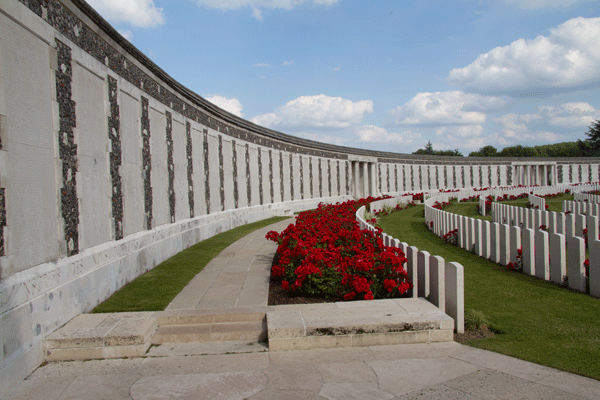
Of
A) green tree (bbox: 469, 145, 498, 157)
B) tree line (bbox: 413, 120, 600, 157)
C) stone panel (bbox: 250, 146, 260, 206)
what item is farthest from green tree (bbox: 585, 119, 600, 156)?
stone panel (bbox: 250, 146, 260, 206)

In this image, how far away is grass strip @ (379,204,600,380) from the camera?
466cm

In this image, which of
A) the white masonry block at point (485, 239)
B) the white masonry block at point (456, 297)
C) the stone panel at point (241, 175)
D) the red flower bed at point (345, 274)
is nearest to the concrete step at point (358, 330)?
the white masonry block at point (456, 297)

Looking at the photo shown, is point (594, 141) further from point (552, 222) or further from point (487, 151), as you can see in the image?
point (552, 222)

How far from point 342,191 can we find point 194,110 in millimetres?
22695

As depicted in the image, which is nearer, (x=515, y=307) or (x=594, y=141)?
(x=515, y=307)

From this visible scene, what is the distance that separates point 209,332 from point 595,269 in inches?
249

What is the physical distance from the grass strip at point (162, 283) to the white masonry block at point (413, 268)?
3.95m

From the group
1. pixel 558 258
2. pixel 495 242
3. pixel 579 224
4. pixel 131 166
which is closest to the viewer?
pixel 558 258

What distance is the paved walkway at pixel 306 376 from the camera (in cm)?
398

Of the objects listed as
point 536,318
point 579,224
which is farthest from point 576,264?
point 579,224

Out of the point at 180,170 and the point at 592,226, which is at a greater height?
the point at 180,170

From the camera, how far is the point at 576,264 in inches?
297

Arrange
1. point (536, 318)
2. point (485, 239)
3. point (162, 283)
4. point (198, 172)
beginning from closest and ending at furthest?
point (536, 318) < point (162, 283) < point (485, 239) < point (198, 172)

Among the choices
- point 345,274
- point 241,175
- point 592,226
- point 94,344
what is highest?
point 241,175
